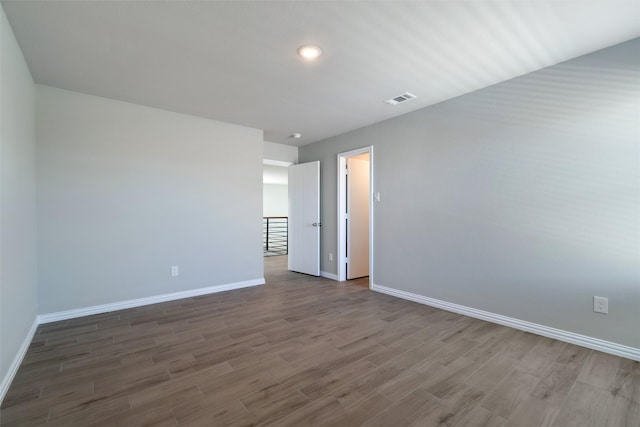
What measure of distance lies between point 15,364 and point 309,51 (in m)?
3.24

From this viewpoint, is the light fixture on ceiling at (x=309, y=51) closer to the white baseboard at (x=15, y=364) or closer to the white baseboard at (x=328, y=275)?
the white baseboard at (x=15, y=364)

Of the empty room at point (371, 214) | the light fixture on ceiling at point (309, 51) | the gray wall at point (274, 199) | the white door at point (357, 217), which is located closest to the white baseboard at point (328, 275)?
the white door at point (357, 217)

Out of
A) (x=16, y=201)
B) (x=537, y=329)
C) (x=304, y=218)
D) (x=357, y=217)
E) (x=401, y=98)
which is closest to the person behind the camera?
(x=16, y=201)

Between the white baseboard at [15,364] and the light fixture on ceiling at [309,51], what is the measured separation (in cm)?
308

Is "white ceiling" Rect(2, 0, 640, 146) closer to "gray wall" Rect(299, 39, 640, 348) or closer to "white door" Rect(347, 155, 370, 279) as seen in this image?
"gray wall" Rect(299, 39, 640, 348)

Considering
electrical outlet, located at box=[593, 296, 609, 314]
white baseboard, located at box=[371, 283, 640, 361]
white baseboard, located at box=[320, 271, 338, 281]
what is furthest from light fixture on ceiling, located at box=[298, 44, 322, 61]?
white baseboard, located at box=[320, 271, 338, 281]

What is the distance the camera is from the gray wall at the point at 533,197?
2.22m

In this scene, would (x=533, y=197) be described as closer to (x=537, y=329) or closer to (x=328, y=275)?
(x=537, y=329)

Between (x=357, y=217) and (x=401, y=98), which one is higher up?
(x=401, y=98)

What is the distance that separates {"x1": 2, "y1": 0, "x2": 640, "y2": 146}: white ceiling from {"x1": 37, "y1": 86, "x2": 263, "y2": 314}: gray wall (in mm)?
391

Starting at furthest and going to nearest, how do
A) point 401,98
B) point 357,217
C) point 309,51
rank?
point 357,217 → point 401,98 → point 309,51

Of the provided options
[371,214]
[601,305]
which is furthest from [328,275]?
[601,305]

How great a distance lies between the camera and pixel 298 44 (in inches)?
→ 84.9

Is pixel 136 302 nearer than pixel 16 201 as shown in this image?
No
